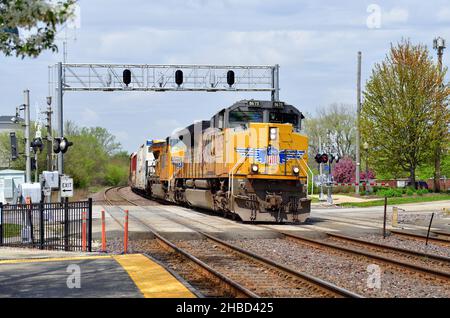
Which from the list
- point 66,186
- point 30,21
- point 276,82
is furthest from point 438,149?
point 30,21

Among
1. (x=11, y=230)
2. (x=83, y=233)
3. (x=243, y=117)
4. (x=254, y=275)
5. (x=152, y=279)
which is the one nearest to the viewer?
(x=152, y=279)

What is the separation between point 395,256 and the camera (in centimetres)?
1483

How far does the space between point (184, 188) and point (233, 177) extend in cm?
1047

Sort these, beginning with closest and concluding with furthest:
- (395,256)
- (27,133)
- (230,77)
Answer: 1. (395,256)
2. (27,133)
3. (230,77)

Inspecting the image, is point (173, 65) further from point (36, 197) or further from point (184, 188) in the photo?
point (36, 197)

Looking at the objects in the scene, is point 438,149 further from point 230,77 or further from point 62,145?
point 62,145

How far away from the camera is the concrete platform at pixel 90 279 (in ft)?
30.3

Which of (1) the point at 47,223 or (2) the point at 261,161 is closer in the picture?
(1) the point at 47,223

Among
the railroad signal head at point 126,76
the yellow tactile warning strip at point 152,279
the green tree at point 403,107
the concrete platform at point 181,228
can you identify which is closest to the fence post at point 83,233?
the concrete platform at point 181,228

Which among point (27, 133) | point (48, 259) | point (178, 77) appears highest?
point (178, 77)

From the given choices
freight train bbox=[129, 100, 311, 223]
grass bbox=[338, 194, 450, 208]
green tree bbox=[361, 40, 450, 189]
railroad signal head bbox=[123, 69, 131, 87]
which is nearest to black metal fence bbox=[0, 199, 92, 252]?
freight train bbox=[129, 100, 311, 223]

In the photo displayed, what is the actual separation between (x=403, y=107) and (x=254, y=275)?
3558 centimetres

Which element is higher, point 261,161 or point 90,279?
point 261,161

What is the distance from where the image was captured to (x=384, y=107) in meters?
45.7
